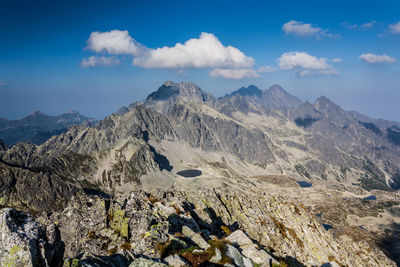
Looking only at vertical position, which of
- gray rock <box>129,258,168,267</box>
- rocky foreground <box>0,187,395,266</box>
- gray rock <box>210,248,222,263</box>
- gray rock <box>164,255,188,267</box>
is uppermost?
gray rock <box>129,258,168,267</box>

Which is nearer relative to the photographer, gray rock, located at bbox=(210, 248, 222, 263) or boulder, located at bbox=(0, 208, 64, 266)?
boulder, located at bbox=(0, 208, 64, 266)

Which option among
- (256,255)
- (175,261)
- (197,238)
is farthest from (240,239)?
(175,261)

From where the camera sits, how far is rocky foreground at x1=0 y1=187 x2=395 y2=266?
64.5 feet

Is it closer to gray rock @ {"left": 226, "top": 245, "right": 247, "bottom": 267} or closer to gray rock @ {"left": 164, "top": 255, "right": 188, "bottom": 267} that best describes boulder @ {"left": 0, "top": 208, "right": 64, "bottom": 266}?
gray rock @ {"left": 164, "top": 255, "right": 188, "bottom": 267}

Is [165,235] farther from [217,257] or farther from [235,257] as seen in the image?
[235,257]

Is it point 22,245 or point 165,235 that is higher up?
point 22,245

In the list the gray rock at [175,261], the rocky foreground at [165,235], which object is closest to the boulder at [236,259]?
the rocky foreground at [165,235]

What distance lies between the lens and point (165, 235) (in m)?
27.0

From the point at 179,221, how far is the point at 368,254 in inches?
3510

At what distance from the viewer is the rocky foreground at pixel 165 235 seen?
1966 cm

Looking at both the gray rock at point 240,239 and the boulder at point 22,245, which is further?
the gray rock at point 240,239

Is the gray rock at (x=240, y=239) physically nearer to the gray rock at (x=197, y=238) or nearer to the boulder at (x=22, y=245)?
the gray rock at (x=197, y=238)

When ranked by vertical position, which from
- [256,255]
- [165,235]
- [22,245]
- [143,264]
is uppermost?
[22,245]

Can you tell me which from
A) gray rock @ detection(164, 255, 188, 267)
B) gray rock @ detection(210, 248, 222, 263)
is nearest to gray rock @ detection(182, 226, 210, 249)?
gray rock @ detection(210, 248, 222, 263)
